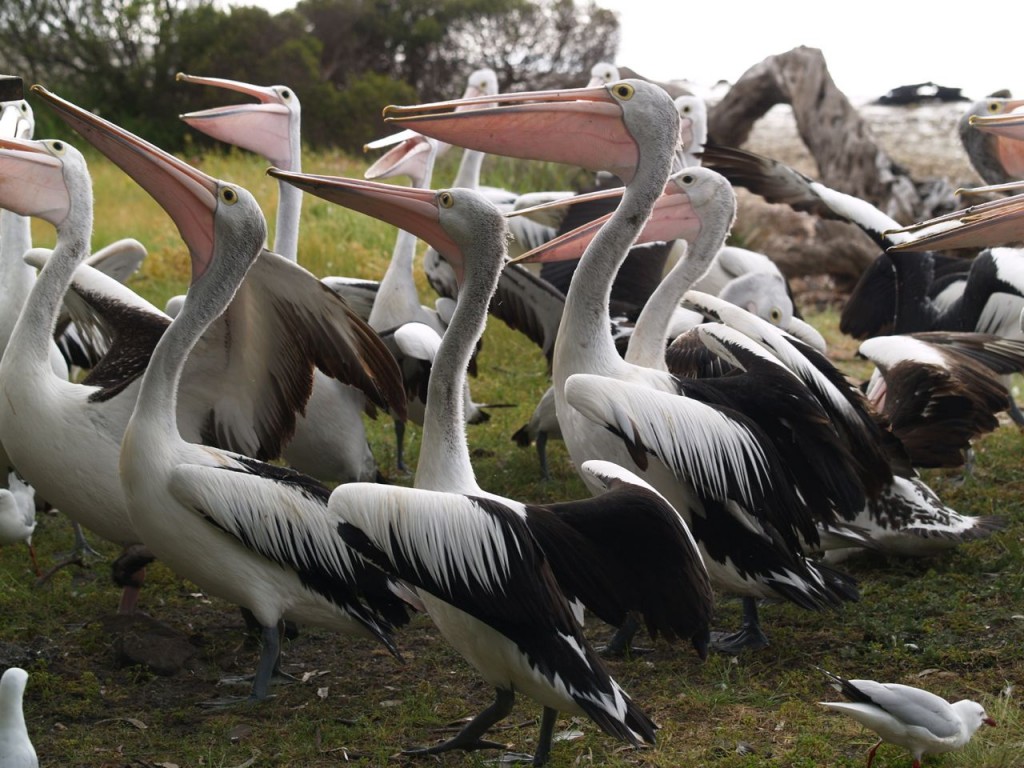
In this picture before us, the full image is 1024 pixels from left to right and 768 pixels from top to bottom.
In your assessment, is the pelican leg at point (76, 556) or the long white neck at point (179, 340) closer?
the long white neck at point (179, 340)

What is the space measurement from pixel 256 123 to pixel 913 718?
3903 millimetres

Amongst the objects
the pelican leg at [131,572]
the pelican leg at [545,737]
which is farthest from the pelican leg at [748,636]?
the pelican leg at [131,572]

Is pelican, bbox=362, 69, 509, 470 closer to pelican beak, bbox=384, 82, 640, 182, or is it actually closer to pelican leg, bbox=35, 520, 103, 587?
pelican beak, bbox=384, 82, 640, 182

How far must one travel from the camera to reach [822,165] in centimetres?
1009

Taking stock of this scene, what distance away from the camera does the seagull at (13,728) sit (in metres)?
2.54

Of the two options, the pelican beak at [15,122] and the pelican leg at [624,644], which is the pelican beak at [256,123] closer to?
the pelican beak at [15,122]

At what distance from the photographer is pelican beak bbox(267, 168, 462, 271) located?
3303 mm

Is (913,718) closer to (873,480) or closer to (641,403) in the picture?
(641,403)

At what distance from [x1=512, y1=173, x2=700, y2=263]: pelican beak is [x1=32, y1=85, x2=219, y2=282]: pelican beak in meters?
1.27

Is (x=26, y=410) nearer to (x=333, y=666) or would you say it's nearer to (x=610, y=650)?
(x=333, y=666)

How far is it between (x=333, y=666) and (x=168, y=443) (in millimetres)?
918

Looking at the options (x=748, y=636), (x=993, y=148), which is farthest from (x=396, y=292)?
(x=993, y=148)

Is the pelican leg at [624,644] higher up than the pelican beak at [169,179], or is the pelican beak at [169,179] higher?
the pelican beak at [169,179]

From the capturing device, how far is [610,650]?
3.86 meters
